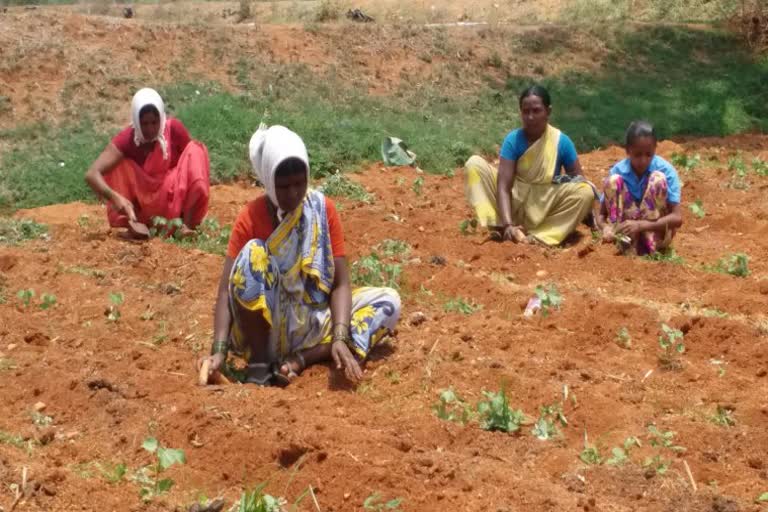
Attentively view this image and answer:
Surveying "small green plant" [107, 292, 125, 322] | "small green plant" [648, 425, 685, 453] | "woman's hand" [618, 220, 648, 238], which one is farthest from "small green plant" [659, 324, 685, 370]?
"small green plant" [107, 292, 125, 322]

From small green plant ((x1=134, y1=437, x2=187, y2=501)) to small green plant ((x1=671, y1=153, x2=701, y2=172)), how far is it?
704cm

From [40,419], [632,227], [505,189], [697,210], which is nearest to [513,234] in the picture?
[505,189]

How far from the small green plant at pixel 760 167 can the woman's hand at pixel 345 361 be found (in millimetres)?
5969

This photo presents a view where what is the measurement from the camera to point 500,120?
11.8 metres

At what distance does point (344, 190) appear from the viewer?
28.3 feet

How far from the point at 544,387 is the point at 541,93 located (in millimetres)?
2920

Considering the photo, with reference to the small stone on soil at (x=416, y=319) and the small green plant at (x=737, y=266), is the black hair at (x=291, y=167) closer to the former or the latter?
the small stone on soil at (x=416, y=319)

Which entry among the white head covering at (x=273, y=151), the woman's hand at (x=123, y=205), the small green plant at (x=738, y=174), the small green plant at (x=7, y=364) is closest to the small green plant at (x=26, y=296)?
the small green plant at (x=7, y=364)

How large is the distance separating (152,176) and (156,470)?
3828 mm

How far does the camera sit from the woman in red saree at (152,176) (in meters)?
7.21

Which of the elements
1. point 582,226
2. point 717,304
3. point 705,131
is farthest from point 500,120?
point 717,304

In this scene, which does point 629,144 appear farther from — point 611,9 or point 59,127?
point 611,9

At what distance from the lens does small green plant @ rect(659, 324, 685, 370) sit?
197 inches

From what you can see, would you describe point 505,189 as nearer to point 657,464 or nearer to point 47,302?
point 47,302
